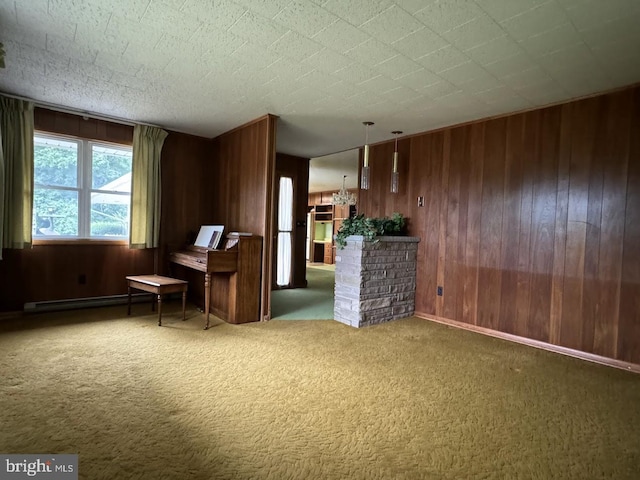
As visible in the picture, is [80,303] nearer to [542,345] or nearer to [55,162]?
[55,162]

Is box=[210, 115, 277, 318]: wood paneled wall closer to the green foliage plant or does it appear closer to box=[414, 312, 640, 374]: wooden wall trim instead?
the green foliage plant

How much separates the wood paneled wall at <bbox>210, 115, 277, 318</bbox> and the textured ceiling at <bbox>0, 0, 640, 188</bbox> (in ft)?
1.31

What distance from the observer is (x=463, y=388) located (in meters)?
2.35

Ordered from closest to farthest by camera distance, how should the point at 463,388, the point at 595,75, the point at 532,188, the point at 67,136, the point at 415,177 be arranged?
the point at 463,388, the point at 595,75, the point at 532,188, the point at 67,136, the point at 415,177

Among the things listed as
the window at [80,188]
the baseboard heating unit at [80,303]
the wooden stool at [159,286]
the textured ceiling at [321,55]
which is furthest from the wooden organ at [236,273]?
the textured ceiling at [321,55]

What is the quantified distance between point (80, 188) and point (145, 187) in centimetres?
72

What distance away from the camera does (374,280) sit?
156 inches

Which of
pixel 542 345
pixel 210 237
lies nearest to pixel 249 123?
pixel 210 237

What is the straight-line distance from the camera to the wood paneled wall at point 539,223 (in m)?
2.88

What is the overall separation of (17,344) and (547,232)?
503 cm

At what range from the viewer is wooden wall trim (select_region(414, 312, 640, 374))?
2850mm

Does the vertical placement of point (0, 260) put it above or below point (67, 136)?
below

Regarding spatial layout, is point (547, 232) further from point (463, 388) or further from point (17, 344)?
point (17, 344)

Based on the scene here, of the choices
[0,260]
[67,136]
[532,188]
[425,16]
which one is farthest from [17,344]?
[532,188]
